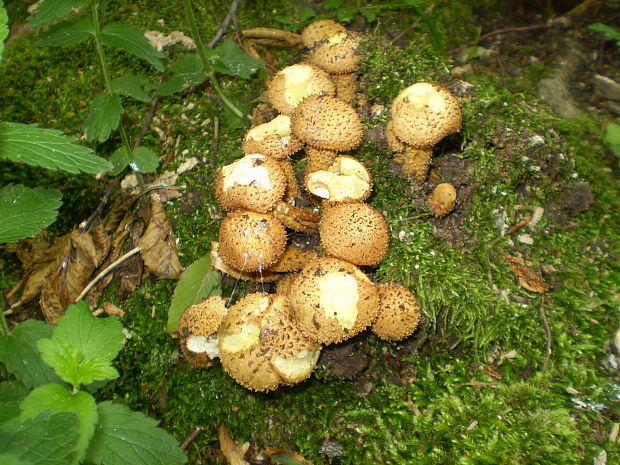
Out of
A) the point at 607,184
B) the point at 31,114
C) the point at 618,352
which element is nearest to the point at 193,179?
the point at 31,114

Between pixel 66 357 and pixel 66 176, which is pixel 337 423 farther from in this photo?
pixel 66 176

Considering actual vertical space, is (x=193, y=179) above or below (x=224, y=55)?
below

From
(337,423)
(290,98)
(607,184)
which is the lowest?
(337,423)

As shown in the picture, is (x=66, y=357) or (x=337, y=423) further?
(x=337, y=423)

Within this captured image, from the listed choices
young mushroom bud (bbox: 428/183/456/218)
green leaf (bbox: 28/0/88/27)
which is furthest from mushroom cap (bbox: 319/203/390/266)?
green leaf (bbox: 28/0/88/27)

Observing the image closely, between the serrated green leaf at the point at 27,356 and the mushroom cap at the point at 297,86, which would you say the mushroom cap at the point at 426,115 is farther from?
the serrated green leaf at the point at 27,356

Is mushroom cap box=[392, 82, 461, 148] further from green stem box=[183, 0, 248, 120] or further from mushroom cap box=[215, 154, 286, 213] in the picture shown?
green stem box=[183, 0, 248, 120]

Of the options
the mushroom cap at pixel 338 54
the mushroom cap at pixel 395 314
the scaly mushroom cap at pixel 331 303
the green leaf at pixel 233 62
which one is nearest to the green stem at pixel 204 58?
the green leaf at pixel 233 62
